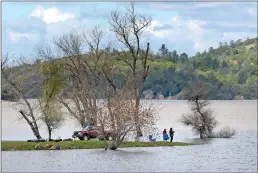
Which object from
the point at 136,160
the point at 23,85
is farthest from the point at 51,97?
the point at 136,160

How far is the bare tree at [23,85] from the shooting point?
178 feet

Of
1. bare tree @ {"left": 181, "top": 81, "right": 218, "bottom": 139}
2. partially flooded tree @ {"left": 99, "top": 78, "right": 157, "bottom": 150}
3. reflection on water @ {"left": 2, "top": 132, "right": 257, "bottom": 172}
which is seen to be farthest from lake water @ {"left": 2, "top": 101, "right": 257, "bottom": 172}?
bare tree @ {"left": 181, "top": 81, "right": 218, "bottom": 139}

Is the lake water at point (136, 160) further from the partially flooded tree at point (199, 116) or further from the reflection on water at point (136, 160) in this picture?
the partially flooded tree at point (199, 116)

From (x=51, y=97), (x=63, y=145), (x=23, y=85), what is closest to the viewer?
(x=63, y=145)

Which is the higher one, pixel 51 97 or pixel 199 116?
pixel 51 97

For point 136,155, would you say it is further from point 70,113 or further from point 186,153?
point 70,113

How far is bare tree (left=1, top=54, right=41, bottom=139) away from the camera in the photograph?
5428cm

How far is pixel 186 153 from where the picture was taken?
48.0 meters

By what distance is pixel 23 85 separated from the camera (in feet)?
190

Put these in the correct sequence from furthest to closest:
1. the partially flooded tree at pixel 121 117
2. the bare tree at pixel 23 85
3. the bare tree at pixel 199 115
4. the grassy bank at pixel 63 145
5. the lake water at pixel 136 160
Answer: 1. the bare tree at pixel 199 115
2. the bare tree at pixel 23 85
3. the partially flooded tree at pixel 121 117
4. the grassy bank at pixel 63 145
5. the lake water at pixel 136 160

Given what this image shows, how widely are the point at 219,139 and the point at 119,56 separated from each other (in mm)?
12668

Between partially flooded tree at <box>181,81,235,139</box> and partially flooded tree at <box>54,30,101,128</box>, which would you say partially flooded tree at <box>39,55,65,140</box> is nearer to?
partially flooded tree at <box>54,30,101,128</box>

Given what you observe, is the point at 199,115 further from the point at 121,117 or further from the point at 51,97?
the point at 121,117

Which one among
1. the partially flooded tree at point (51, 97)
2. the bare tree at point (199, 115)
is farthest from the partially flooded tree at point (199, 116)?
the partially flooded tree at point (51, 97)
